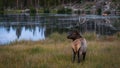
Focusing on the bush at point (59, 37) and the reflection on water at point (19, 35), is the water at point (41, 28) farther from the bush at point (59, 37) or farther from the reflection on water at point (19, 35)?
the bush at point (59, 37)

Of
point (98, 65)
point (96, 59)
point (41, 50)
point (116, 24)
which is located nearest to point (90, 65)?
point (98, 65)

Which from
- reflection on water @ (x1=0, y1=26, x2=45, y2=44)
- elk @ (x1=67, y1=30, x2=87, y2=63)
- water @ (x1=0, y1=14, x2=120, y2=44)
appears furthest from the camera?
water @ (x1=0, y1=14, x2=120, y2=44)

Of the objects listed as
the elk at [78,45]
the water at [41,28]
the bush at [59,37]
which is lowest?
the water at [41,28]

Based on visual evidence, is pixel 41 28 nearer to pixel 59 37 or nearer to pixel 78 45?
pixel 59 37

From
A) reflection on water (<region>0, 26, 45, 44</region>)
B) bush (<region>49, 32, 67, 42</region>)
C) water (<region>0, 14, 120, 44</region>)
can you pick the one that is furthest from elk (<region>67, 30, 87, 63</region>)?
reflection on water (<region>0, 26, 45, 44</region>)

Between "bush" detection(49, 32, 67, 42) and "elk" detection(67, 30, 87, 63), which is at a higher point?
"elk" detection(67, 30, 87, 63)

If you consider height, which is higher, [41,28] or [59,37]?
[59,37]

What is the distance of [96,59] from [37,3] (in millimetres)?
131785

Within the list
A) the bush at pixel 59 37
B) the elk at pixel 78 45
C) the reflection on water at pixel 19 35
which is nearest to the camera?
the elk at pixel 78 45

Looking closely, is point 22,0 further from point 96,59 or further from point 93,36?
point 96,59

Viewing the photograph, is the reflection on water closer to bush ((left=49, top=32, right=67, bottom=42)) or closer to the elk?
bush ((left=49, top=32, right=67, bottom=42))

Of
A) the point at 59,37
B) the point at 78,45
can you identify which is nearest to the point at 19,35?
the point at 59,37

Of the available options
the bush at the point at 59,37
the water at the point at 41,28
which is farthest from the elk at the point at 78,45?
the water at the point at 41,28

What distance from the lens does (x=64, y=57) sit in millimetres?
13422
